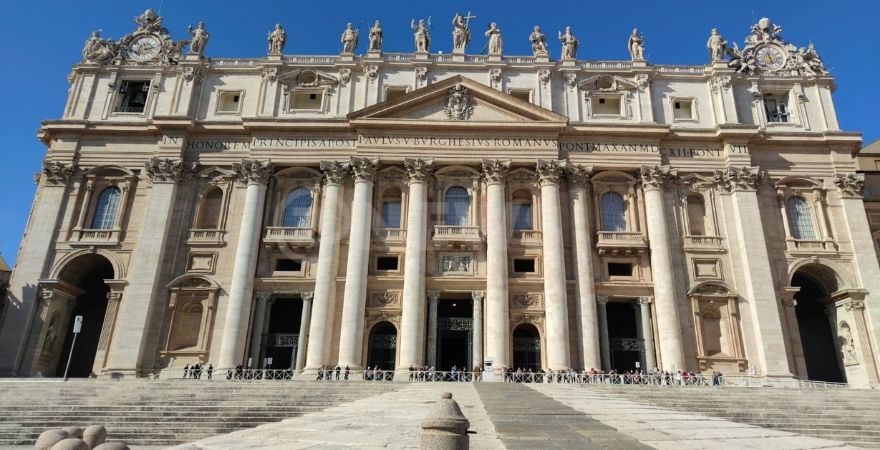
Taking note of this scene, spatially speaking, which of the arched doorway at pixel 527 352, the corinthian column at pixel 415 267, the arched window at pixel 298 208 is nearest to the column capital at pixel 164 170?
the arched window at pixel 298 208

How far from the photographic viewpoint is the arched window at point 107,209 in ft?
107

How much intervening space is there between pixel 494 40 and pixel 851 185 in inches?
887

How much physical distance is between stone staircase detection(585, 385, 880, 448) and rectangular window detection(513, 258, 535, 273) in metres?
10.2

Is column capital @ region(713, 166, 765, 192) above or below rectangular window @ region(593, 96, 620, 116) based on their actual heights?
below

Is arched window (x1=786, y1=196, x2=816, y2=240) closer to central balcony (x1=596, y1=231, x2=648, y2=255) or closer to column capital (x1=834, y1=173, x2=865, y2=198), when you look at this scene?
column capital (x1=834, y1=173, x2=865, y2=198)

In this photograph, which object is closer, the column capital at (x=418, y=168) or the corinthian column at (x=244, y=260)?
the corinthian column at (x=244, y=260)

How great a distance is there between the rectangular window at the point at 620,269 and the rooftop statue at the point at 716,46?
48.3 ft

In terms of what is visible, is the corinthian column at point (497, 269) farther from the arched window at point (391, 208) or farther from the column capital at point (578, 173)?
the arched window at point (391, 208)

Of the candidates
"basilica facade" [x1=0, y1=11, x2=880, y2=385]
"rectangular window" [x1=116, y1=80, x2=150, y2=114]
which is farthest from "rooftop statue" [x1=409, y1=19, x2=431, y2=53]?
"rectangular window" [x1=116, y1=80, x2=150, y2=114]

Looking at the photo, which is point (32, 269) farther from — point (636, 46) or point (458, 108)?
point (636, 46)

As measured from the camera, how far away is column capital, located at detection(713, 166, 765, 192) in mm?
32031

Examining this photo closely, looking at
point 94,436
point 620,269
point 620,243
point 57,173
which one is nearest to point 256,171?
point 57,173

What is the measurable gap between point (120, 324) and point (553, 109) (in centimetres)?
2678

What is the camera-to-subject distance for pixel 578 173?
106ft
